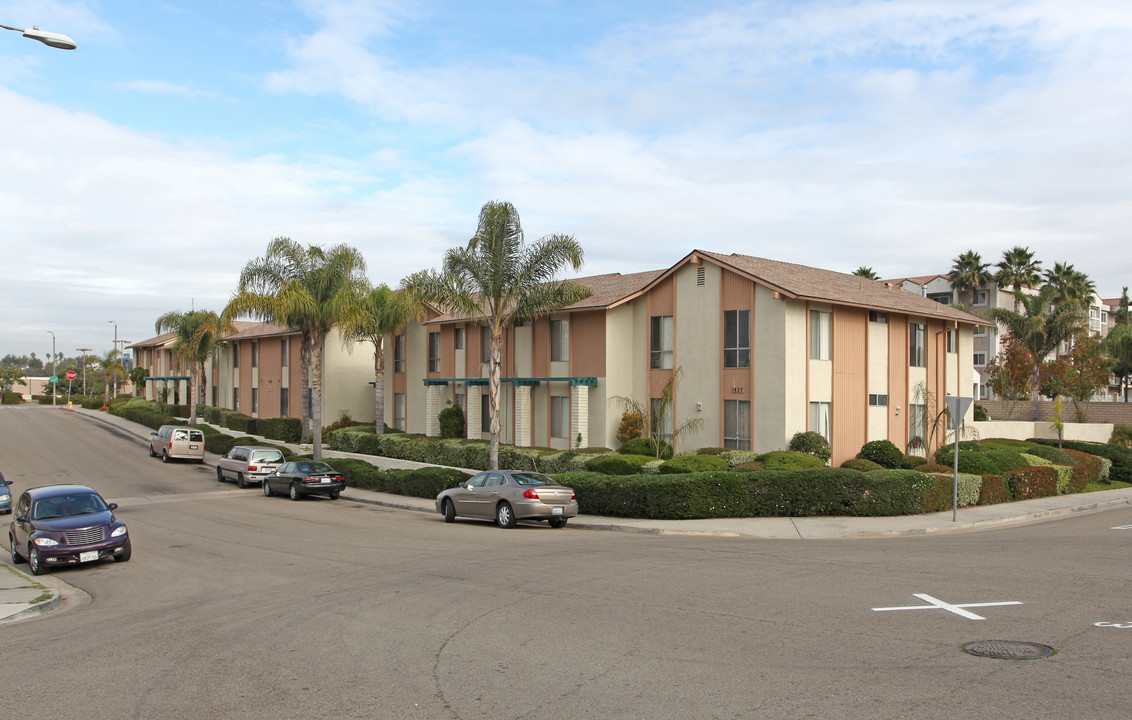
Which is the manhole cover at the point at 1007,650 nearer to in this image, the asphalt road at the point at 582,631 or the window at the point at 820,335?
the asphalt road at the point at 582,631

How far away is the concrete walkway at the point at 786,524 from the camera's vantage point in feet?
46.5

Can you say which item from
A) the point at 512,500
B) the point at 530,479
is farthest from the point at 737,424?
the point at 512,500

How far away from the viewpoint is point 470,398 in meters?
38.9

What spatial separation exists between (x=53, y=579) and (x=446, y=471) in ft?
43.7

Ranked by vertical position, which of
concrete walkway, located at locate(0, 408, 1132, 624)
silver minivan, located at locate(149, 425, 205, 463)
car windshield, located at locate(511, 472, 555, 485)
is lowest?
concrete walkway, located at locate(0, 408, 1132, 624)

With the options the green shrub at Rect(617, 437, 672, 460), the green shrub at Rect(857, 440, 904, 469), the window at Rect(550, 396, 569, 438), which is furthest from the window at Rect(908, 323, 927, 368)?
the window at Rect(550, 396, 569, 438)

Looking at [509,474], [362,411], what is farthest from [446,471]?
[362,411]

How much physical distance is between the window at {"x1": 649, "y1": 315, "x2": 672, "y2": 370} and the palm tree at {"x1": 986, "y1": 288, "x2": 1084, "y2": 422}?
32.6 metres

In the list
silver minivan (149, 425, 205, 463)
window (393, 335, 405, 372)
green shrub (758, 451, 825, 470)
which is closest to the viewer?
green shrub (758, 451, 825, 470)

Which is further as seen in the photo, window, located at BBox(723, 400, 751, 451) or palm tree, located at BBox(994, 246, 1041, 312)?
palm tree, located at BBox(994, 246, 1041, 312)

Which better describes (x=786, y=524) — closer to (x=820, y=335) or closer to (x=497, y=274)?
(x=820, y=335)

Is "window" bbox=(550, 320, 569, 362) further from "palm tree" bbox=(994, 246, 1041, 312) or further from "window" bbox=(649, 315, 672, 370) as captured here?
"palm tree" bbox=(994, 246, 1041, 312)

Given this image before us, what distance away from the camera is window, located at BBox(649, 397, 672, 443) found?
1254 inches

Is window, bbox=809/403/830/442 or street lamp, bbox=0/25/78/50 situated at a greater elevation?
street lamp, bbox=0/25/78/50
